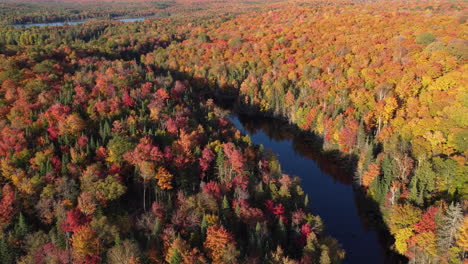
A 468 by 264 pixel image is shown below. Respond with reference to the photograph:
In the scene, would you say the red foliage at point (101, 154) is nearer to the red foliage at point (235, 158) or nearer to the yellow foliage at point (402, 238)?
the red foliage at point (235, 158)

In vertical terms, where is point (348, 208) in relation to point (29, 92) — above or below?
below

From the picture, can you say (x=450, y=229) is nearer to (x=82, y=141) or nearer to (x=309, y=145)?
(x=309, y=145)


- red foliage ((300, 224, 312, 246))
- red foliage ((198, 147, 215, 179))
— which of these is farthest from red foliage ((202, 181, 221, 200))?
red foliage ((300, 224, 312, 246))

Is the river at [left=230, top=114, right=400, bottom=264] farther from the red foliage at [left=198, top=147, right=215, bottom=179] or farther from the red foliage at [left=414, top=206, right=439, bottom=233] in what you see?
the red foliage at [left=198, top=147, right=215, bottom=179]

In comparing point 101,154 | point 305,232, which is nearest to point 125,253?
point 305,232

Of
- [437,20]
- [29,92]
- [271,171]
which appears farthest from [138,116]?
A: [437,20]

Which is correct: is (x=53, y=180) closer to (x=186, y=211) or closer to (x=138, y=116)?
(x=186, y=211)

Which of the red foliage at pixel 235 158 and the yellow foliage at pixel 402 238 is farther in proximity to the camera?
the red foliage at pixel 235 158

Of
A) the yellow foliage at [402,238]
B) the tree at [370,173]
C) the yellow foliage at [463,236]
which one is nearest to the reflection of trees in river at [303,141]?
the tree at [370,173]

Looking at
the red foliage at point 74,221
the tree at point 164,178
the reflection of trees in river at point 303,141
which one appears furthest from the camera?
the reflection of trees in river at point 303,141
